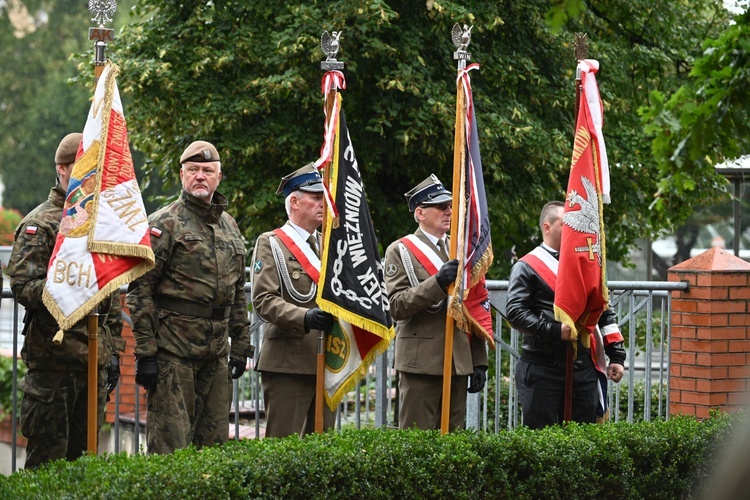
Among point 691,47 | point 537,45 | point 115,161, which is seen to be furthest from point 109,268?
point 691,47

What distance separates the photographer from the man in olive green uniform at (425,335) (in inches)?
276

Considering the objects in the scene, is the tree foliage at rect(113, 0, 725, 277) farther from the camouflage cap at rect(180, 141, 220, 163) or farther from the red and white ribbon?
the camouflage cap at rect(180, 141, 220, 163)

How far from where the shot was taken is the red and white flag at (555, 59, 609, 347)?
697 centimetres

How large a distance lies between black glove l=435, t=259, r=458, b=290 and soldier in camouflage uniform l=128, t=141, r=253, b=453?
123cm

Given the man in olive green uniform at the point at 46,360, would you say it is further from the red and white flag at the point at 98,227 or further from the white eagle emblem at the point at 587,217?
the white eagle emblem at the point at 587,217

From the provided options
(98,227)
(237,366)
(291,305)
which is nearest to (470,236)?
(291,305)

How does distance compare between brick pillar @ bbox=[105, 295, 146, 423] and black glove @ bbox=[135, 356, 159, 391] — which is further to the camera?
brick pillar @ bbox=[105, 295, 146, 423]

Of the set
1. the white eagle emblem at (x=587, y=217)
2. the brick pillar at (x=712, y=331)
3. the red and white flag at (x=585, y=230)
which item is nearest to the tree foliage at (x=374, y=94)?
the brick pillar at (x=712, y=331)

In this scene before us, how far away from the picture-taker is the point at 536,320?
707 cm

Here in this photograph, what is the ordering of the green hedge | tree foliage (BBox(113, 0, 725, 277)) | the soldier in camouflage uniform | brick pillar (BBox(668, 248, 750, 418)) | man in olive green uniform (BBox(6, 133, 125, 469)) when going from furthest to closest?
tree foliage (BBox(113, 0, 725, 277)), brick pillar (BBox(668, 248, 750, 418)), the soldier in camouflage uniform, man in olive green uniform (BBox(6, 133, 125, 469)), the green hedge

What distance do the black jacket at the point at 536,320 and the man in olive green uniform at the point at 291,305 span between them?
1372mm

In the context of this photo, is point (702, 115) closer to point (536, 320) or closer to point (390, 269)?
point (536, 320)

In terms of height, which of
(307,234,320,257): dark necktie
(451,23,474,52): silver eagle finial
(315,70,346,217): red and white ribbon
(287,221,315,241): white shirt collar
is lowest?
(307,234,320,257): dark necktie

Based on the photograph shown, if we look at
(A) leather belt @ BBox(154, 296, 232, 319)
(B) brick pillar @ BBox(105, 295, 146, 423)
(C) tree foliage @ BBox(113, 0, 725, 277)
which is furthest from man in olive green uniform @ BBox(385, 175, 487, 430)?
(C) tree foliage @ BBox(113, 0, 725, 277)
